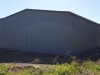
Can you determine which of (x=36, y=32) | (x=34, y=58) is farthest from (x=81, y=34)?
(x=34, y=58)

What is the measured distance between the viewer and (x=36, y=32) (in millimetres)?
19375

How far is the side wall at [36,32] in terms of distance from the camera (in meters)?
18.0

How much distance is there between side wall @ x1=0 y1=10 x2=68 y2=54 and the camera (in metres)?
18.0

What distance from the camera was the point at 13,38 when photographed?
20969mm

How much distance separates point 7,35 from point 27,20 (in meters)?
3.25

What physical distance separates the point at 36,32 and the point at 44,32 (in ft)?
3.17

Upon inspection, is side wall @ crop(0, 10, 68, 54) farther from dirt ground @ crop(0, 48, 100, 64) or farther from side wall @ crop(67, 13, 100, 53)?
dirt ground @ crop(0, 48, 100, 64)

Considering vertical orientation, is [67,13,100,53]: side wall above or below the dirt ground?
above

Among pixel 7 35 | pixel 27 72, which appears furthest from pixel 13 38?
pixel 27 72

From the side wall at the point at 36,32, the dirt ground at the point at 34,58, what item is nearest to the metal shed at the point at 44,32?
the side wall at the point at 36,32

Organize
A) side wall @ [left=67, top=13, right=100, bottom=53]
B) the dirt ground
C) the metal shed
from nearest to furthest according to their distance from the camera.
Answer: the dirt ground → the metal shed → side wall @ [left=67, top=13, right=100, bottom=53]

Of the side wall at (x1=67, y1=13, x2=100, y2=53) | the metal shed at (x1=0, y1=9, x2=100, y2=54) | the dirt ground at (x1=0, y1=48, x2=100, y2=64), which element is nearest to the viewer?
the dirt ground at (x1=0, y1=48, x2=100, y2=64)

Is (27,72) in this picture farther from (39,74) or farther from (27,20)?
(27,20)

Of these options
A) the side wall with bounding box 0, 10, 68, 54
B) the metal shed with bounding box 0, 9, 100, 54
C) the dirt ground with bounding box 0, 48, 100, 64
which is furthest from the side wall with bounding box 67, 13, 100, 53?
the dirt ground with bounding box 0, 48, 100, 64
